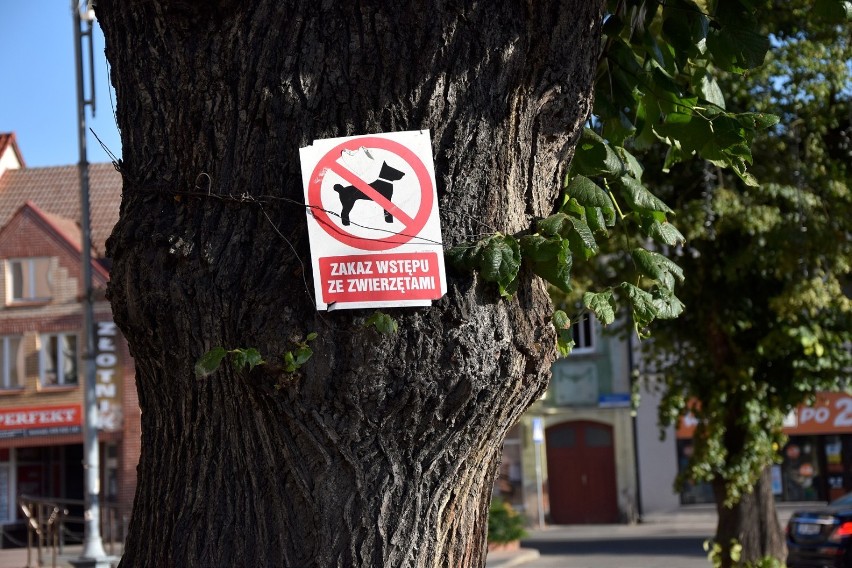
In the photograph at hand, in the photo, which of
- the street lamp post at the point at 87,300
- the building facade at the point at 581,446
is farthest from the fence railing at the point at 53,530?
the building facade at the point at 581,446

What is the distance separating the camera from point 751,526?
1254cm

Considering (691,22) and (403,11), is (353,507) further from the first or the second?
(691,22)

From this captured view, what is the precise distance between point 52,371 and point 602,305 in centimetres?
3228

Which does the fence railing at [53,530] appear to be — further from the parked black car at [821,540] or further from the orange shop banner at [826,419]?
the orange shop banner at [826,419]

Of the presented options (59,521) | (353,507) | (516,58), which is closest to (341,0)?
(516,58)

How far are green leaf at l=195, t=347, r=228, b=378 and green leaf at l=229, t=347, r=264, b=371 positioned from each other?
4cm

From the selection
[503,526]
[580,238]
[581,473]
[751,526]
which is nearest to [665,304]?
[580,238]

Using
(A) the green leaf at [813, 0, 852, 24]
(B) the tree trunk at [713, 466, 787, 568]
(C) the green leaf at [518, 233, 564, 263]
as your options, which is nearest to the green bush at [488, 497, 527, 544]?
(B) the tree trunk at [713, 466, 787, 568]

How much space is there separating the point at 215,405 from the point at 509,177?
97 centimetres

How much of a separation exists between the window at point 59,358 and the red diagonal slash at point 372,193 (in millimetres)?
32130

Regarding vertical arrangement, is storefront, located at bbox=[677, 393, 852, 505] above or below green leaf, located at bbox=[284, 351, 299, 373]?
below

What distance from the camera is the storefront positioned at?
2847 cm

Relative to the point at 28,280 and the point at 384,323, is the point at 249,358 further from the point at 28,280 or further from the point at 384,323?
the point at 28,280

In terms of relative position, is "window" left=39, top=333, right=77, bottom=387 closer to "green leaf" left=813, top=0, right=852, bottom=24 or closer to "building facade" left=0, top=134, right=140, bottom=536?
"building facade" left=0, top=134, right=140, bottom=536
